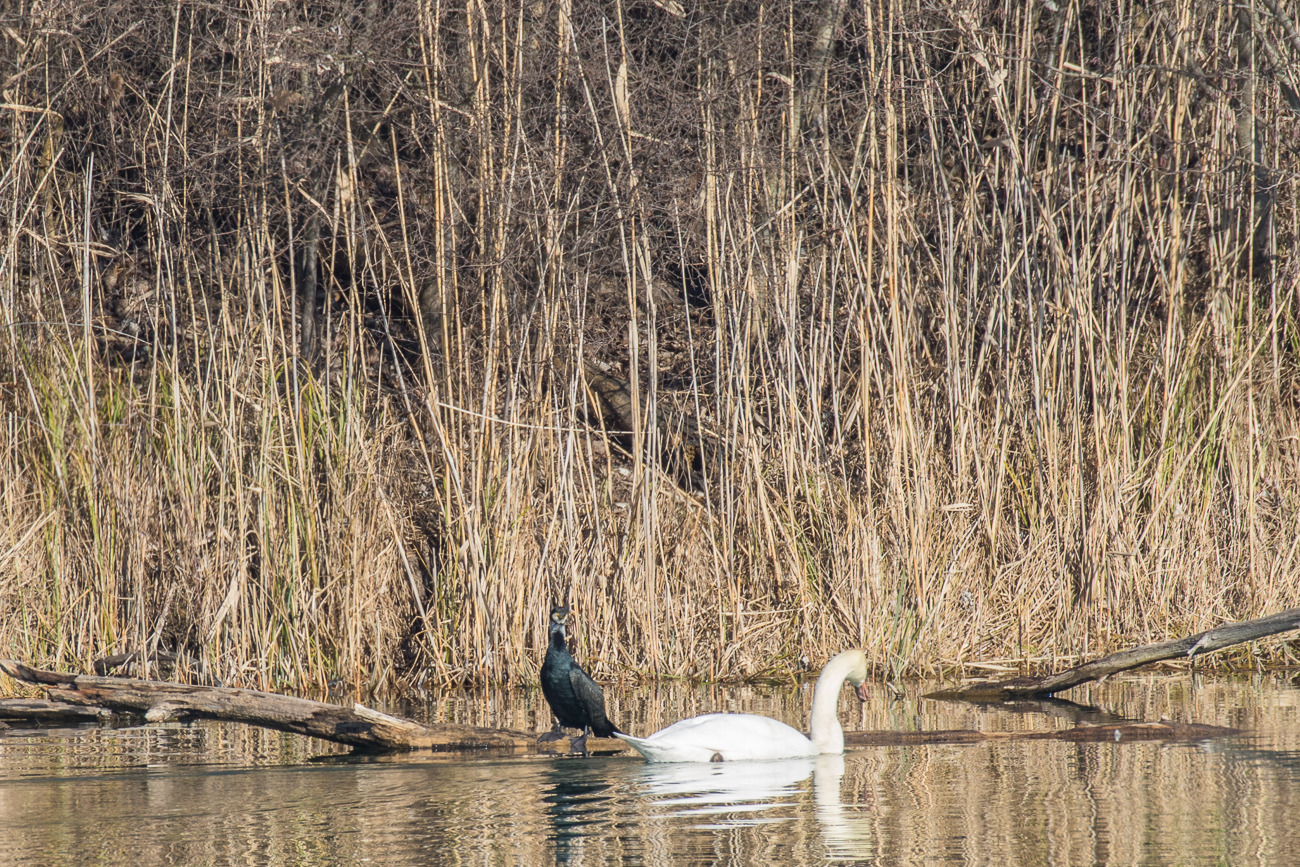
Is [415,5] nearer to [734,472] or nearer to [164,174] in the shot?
[164,174]

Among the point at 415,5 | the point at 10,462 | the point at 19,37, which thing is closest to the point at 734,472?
the point at 415,5

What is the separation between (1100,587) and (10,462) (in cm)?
548

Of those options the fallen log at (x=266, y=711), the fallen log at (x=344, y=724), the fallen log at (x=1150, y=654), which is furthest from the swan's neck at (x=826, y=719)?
the fallen log at (x=1150, y=654)

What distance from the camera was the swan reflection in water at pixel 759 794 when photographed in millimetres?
3734

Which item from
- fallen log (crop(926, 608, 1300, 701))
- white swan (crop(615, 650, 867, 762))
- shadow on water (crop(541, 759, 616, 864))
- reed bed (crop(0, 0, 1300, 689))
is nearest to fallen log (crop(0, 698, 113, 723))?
reed bed (crop(0, 0, 1300, 689))

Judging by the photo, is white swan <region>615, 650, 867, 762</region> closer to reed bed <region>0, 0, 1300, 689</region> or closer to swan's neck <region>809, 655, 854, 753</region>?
swan's neck <region>809, 655, 854, 753</region>

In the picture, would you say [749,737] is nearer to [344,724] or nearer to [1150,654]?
[344,724]

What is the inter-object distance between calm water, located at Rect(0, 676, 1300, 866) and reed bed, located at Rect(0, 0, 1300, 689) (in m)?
1.51

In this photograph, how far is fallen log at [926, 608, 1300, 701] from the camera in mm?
6047

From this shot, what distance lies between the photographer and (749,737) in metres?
4.88

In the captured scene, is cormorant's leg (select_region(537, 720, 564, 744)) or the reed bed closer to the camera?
cormorant's leg (select_region(537, 720, 564, 744))

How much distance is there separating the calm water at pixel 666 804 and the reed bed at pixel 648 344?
151 cm

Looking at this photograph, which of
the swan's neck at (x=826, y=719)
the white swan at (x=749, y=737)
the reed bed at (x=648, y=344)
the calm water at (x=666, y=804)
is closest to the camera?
the calm water at (x=666, y=804)

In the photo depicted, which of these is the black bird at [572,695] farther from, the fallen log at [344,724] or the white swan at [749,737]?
the white swan at [749,737]
